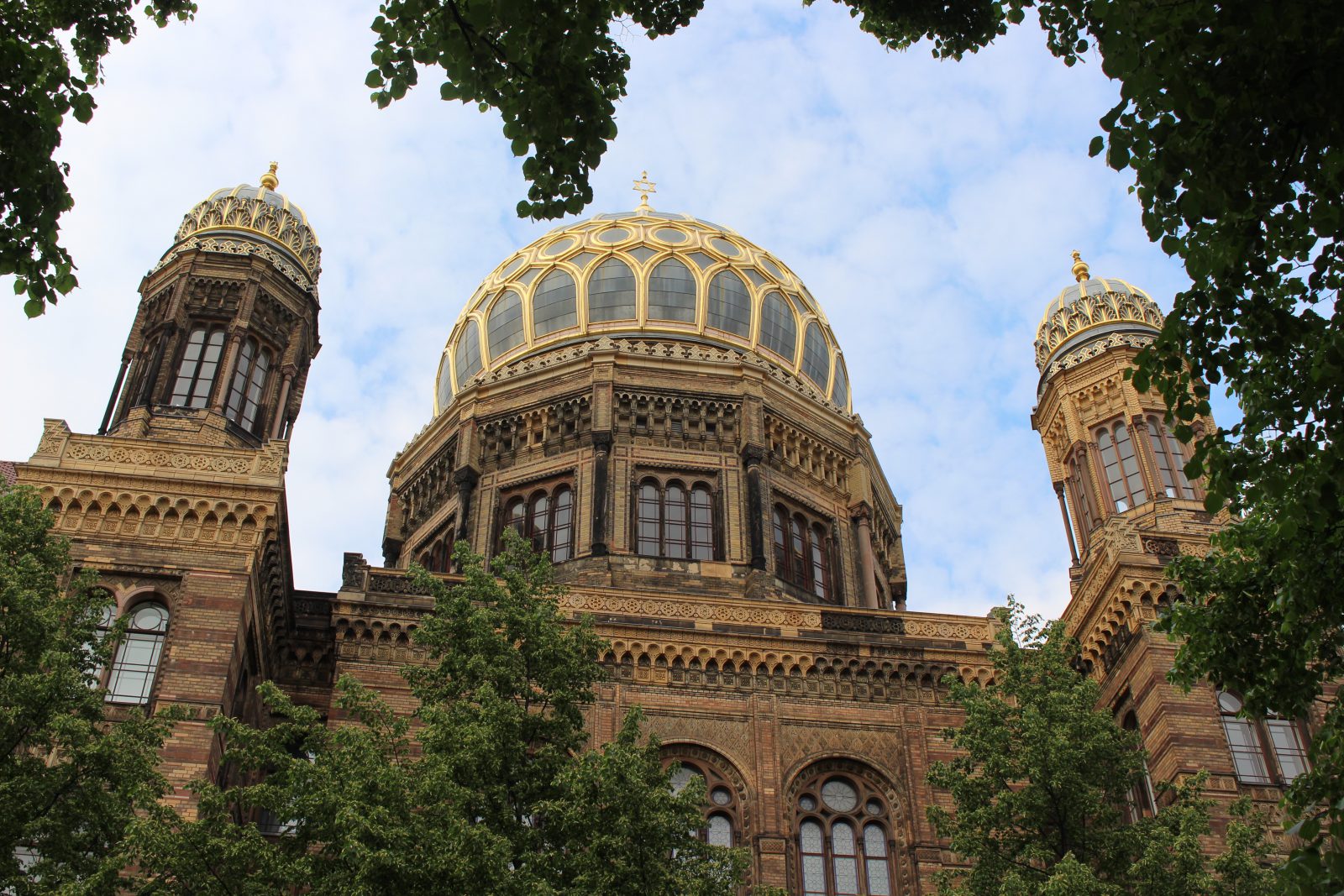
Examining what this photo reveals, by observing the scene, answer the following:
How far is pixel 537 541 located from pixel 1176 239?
72.5 feet

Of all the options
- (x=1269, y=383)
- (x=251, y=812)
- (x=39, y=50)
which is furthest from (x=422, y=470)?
(x=1269, y=383)

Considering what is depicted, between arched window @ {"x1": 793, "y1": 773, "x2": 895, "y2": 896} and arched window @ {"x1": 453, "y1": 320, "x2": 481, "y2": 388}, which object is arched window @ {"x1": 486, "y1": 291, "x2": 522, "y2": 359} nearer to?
arched window @ {"x1": 453, "y1": 320, "x2": 481, "y2": 388}

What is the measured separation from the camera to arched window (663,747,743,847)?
23.0 metres

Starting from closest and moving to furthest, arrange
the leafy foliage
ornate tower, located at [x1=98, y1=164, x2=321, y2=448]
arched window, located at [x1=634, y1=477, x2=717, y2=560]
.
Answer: the leafy foliage → ornate tower, located at [x1=98, y1=164, x2=321, y2=448] → arched window, located at [x1=634, y1=477, x2=717, y2=560]

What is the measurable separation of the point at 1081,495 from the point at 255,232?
1798cm

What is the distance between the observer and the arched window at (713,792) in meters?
23.0

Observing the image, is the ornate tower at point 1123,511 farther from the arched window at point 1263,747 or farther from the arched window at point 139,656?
the arched window at point 139,656

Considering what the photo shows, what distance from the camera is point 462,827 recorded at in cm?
1334

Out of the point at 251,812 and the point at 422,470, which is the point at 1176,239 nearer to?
the point at 251,812

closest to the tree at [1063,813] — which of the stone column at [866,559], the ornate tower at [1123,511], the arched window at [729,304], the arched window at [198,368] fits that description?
the ornate tower at [1123,511]

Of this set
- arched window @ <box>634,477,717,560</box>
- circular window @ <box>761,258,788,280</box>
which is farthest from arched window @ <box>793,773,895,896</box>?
circular window @ <box>761,258,788,280</box>

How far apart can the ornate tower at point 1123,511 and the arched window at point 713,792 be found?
6448 mm

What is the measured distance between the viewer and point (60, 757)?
1501cm

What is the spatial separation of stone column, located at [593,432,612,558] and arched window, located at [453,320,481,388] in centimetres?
548
